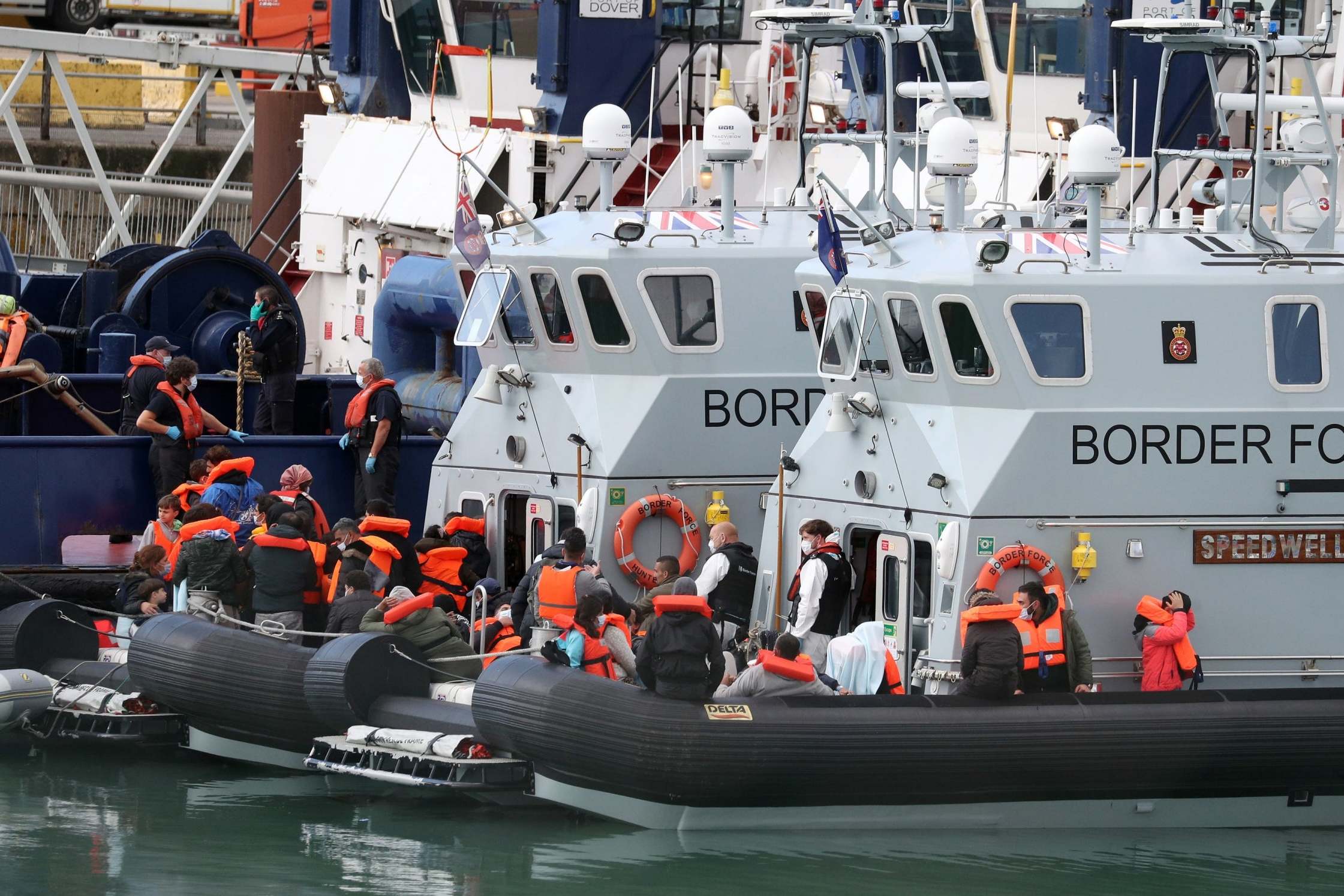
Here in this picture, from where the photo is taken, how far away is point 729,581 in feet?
40.8

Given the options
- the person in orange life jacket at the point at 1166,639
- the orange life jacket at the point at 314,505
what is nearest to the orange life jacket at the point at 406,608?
the orange life jacket at the point at 314,505

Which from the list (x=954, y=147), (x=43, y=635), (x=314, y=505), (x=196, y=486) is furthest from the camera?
(x=196, y=486)

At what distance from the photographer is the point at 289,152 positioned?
23.7m

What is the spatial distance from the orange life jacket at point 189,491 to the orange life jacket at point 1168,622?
238 inches

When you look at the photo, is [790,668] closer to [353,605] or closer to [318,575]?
[353,605]

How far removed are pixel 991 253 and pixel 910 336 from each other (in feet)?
2.29

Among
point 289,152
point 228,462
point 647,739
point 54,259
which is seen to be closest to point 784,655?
point 647,739

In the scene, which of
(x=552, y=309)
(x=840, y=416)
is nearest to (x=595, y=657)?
(x=840, y=416)

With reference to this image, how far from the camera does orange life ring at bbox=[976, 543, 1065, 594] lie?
36.0 ft

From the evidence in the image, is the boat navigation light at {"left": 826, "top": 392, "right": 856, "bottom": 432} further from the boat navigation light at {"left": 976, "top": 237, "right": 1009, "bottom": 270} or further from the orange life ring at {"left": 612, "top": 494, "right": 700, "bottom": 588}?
the orange life ring at {"left": 612, "top": 494, "right": 700, "bottom": 588}

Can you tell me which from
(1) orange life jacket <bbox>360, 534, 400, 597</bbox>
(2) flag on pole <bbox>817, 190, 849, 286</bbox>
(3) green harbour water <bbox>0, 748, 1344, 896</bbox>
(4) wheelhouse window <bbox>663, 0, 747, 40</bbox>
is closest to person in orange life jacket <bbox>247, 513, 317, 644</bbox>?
(1) orange life jacket <bbox>360, 534, 400, 597</bbox>

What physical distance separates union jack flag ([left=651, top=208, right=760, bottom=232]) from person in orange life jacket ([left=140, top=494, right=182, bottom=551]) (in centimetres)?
336

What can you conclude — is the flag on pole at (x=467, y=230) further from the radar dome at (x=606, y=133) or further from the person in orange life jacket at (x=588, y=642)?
the person in orange life jacket at (x=588, y=642)

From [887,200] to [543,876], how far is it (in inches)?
186
